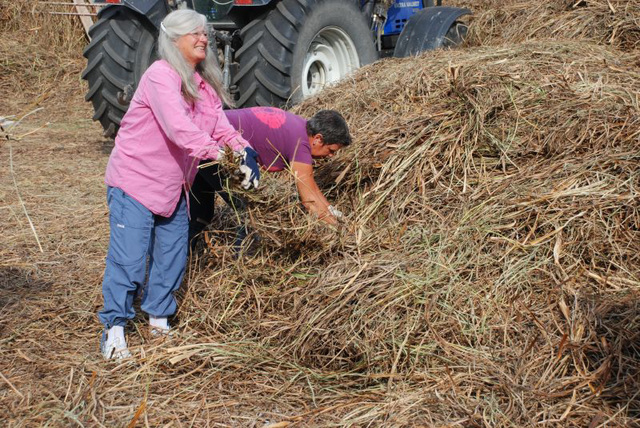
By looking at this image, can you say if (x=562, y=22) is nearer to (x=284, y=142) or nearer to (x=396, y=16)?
(x=396, y=16)

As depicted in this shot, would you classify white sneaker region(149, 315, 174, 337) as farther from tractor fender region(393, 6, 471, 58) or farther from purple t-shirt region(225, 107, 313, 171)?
tractor fender region(393, 6, 471, 58)

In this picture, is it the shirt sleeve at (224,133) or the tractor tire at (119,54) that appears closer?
the shirt sleeve at (224,133)

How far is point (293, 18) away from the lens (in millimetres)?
5570

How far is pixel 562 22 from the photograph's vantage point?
5.50 m

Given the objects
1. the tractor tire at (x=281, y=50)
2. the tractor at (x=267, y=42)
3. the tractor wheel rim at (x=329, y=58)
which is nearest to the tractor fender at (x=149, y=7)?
the tractor at (x=267, y=42)

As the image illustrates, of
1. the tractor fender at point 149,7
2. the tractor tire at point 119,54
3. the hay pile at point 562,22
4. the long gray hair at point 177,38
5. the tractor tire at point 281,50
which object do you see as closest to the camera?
the long gray hair at point 177,38

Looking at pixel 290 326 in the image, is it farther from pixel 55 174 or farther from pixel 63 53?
pixel 63 53

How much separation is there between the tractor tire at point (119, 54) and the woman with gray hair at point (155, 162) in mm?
3067

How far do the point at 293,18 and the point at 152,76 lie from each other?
2.68m

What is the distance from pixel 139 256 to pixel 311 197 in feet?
2.90

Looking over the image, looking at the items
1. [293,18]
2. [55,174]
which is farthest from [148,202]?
[55,174]

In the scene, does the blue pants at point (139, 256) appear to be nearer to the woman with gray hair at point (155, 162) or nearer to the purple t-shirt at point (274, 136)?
the woman with gray hair at point (155, 162)

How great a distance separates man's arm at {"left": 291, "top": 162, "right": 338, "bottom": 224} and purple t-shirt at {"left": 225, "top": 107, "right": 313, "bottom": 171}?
0.29 feet

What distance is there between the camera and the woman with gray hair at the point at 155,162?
10.1ft
